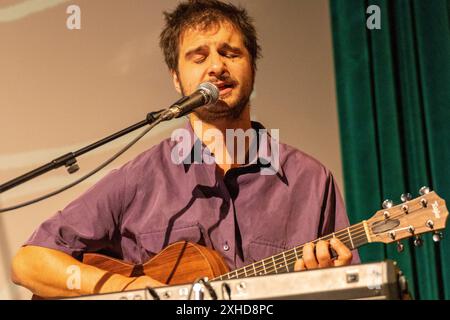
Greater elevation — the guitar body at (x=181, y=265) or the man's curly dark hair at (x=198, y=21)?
the man's curly dark hair at (x=198, y=21)

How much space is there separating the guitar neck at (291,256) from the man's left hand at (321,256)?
0.04m

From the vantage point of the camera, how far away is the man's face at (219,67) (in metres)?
2.06

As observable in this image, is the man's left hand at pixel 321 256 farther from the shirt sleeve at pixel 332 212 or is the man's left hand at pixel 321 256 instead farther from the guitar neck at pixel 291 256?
the shirt sleeve at pixel 332 212

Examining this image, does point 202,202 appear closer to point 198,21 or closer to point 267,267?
point 267,267

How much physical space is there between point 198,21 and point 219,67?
0.72ft

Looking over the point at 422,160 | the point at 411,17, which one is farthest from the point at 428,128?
the point at 411,17

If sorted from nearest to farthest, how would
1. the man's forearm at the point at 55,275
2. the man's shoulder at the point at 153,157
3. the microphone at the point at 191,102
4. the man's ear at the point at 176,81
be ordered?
the microphone at the point at 191,102 < the man's forearm at the point at 55,275 < the man's shoulder at the point at 153,157 < the man's ear at the point at 176,81

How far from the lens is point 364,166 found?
7.95 feet

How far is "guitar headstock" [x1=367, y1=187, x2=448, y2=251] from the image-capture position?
1.62 meters

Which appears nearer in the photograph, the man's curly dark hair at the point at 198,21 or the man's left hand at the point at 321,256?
the man's left hand at the point at 321,256

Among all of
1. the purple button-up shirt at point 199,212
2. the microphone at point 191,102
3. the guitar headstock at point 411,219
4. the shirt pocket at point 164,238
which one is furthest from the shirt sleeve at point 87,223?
the guitar headstock at point 411,219

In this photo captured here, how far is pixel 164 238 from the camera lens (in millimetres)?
1975
